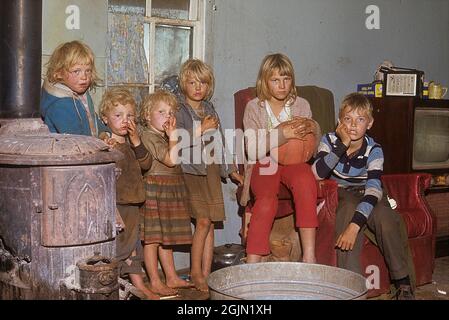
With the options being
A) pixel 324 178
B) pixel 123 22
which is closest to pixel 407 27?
pixel 324 178

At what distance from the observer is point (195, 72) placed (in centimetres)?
468

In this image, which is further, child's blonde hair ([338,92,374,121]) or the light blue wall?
the light blue wall

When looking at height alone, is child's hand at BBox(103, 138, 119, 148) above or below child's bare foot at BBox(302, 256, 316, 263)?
above

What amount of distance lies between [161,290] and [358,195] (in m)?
1.47

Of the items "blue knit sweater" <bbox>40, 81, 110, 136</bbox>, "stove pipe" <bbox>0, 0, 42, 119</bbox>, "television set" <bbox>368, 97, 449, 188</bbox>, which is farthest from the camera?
"television set" <bbox>368, 97, 449, 188</bbox>

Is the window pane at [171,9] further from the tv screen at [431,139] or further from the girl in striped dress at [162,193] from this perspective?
the tv screen at [431,139]

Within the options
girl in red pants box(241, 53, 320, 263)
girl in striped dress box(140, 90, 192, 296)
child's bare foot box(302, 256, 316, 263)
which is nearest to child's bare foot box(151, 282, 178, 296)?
girl in striped dress box(140, 90, 192, 296)

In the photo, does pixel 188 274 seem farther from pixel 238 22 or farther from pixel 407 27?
pixel 407 27

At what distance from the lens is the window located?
4.72m

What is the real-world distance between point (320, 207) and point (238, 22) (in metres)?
1.66

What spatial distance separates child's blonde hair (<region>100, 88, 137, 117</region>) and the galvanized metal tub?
Result: 5.04 feet

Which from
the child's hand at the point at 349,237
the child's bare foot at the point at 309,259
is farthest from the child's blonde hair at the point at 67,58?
the child's hand at the point at 349,237

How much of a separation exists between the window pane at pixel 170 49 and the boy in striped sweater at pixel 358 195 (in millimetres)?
1275

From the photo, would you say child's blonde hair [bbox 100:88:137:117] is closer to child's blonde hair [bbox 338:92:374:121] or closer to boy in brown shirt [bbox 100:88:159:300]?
boy in brown shirt [bbox 100:88:159:300]
